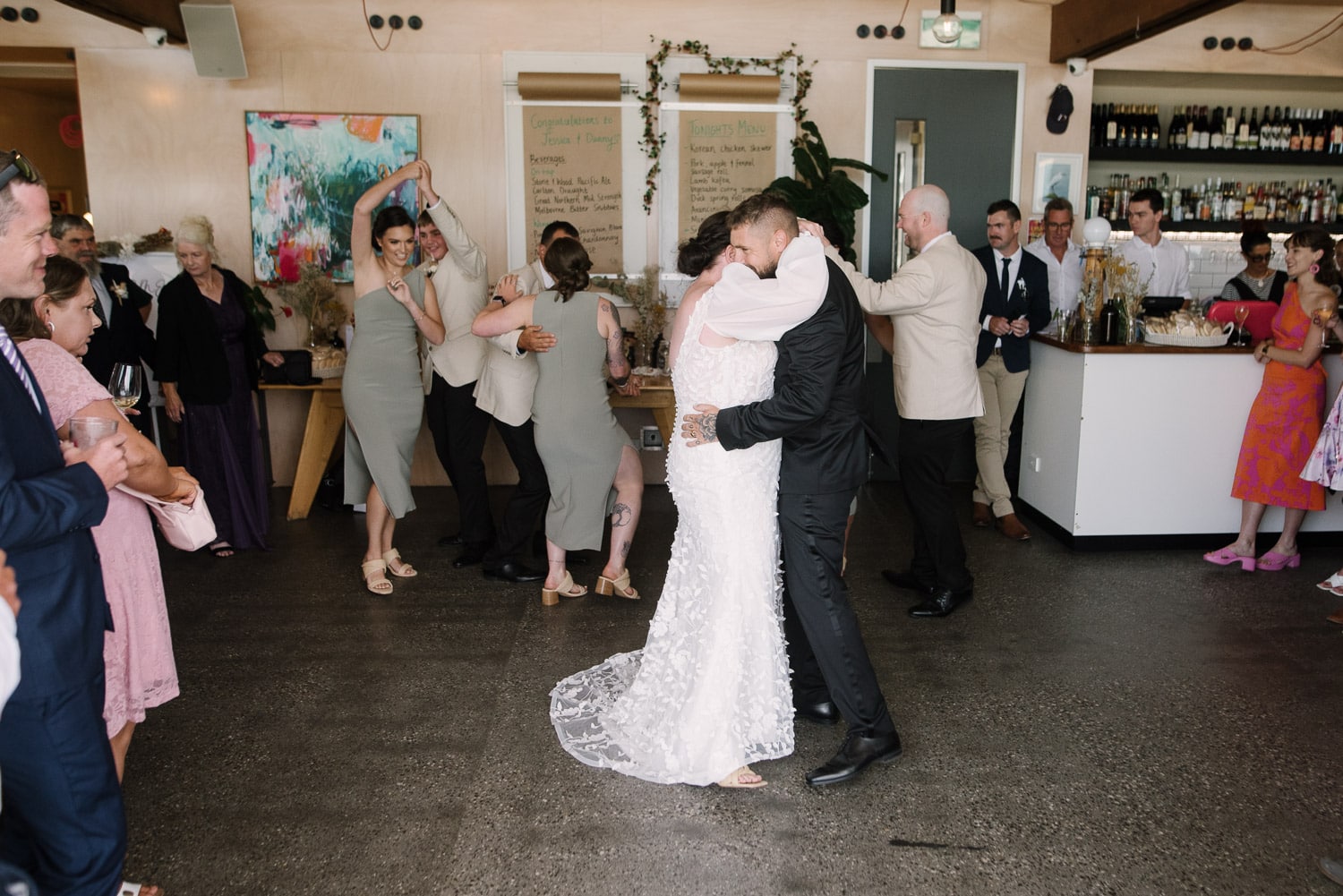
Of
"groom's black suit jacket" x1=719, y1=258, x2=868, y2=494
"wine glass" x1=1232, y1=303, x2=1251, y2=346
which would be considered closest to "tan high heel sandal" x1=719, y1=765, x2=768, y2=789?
"groom's black suit jacket" x1=719, y1=258, x2=868, y2=494

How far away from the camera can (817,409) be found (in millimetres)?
2986

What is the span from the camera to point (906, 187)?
7.20 metres

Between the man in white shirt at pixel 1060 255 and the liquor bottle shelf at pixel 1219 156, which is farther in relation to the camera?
the liquor bottle shelf at pixel 1219 156

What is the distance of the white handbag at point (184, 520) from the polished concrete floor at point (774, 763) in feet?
2.85

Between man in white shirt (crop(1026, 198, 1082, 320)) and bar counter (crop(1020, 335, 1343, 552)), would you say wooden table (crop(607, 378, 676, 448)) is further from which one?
man in white shirt (crop(1026, 198, 1082, 320))

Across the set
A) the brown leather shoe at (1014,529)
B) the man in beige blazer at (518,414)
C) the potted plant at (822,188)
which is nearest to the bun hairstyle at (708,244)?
the man in beige blazer at (518,414)

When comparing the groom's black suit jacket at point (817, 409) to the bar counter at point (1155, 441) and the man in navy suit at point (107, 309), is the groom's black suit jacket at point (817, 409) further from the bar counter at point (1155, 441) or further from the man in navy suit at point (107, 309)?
the man in navy suit at point (107, 309)

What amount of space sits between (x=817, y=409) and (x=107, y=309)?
410 centimetres

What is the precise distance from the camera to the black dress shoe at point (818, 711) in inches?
144

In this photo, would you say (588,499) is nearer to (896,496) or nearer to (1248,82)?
(896,496)

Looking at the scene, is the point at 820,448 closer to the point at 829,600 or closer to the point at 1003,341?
the point at 829,600

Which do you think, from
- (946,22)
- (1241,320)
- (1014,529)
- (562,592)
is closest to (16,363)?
(562,592)

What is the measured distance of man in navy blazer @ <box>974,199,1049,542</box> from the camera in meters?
6.02

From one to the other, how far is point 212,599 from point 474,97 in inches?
146
